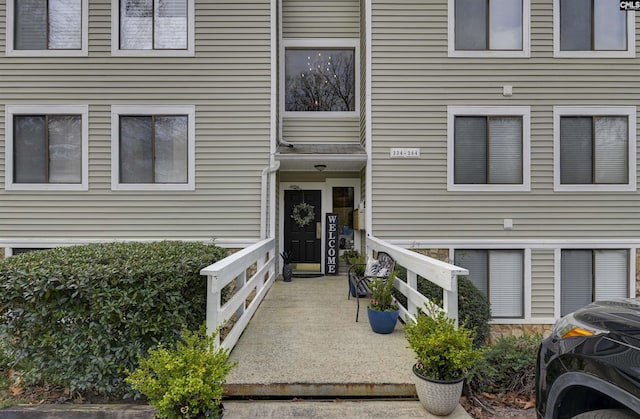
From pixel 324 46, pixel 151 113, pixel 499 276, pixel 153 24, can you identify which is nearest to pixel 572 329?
pixel 499 276

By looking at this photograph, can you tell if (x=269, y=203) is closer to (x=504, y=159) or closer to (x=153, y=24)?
(x=153, y=24)

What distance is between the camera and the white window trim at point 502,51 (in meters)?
6.26


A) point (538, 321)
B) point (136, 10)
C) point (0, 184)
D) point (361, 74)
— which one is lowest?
point (538, 321)

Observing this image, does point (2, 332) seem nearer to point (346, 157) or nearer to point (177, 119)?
point (177, 119)

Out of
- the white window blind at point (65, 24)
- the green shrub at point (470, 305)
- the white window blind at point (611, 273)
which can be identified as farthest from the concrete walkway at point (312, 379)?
the white window blind at point (65, 24)

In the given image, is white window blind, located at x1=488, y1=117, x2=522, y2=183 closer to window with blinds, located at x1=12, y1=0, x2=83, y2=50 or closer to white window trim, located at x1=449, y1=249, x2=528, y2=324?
white window trim, located at x1=449, y1=249, x2=528, y2=324

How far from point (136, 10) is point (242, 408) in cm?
715

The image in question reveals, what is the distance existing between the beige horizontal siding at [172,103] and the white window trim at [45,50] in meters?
0.09

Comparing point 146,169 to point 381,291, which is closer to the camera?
point 381,291

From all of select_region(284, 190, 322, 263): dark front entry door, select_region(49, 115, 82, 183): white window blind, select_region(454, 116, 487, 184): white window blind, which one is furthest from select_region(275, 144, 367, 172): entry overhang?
select_region(49, 115, 82, 183): white window blind

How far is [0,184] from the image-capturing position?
20.4ft

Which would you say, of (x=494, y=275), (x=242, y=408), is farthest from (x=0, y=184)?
(x=494, y=275)

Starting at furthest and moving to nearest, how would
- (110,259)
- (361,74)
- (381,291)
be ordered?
(361,74), (381,291), (110,259)

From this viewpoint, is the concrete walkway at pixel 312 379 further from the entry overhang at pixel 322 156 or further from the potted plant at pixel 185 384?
the entry overhang at pixel 322 156
